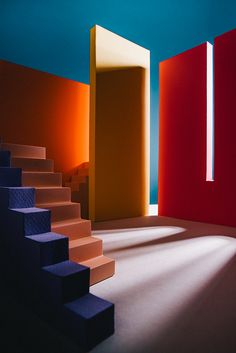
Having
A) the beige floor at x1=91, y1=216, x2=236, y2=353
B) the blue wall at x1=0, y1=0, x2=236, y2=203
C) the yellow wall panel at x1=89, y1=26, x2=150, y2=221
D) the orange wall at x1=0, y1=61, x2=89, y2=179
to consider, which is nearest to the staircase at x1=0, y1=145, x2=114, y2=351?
the beige floor at x1=91, y1=216, x2=236, y2=353

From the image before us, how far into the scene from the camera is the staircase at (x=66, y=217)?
85.6 inches

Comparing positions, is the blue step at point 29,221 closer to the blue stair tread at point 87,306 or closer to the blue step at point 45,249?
the blue step at point 45,249

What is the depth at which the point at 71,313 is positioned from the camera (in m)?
1.37

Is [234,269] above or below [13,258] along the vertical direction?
below

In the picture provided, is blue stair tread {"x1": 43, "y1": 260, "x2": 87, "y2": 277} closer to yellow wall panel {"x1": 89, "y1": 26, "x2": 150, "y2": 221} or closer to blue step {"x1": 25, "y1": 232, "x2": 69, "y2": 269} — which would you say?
blue step {"x1": 25, "y1": 232, "x2": 69, "y2": 269}

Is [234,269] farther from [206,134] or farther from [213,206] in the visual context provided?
[206,134]

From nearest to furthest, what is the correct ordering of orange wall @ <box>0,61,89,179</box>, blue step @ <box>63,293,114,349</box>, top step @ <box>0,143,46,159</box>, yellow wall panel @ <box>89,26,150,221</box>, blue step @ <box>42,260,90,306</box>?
blue step @ <box>63,293,114,349</box> < blue step @ <box>42,260,90,306</box> < top step @ <box>0,143,46,159</box> < yellow wall panel @ <box>89,26,150,221</box> < orange wall @ <box>0,61,89,179</box>

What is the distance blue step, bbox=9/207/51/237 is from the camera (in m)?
1.72

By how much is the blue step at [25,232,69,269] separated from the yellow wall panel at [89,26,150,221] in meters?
3.12

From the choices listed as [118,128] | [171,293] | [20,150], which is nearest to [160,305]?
[171,293]

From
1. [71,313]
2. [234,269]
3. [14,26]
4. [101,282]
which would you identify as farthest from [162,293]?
[14,26]

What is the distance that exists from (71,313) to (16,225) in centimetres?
77

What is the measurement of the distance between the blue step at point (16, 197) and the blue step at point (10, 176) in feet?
0.50

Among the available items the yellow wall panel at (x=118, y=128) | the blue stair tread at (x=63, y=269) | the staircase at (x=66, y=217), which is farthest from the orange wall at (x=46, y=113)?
the blue stair tread at (x=63, y=269)
